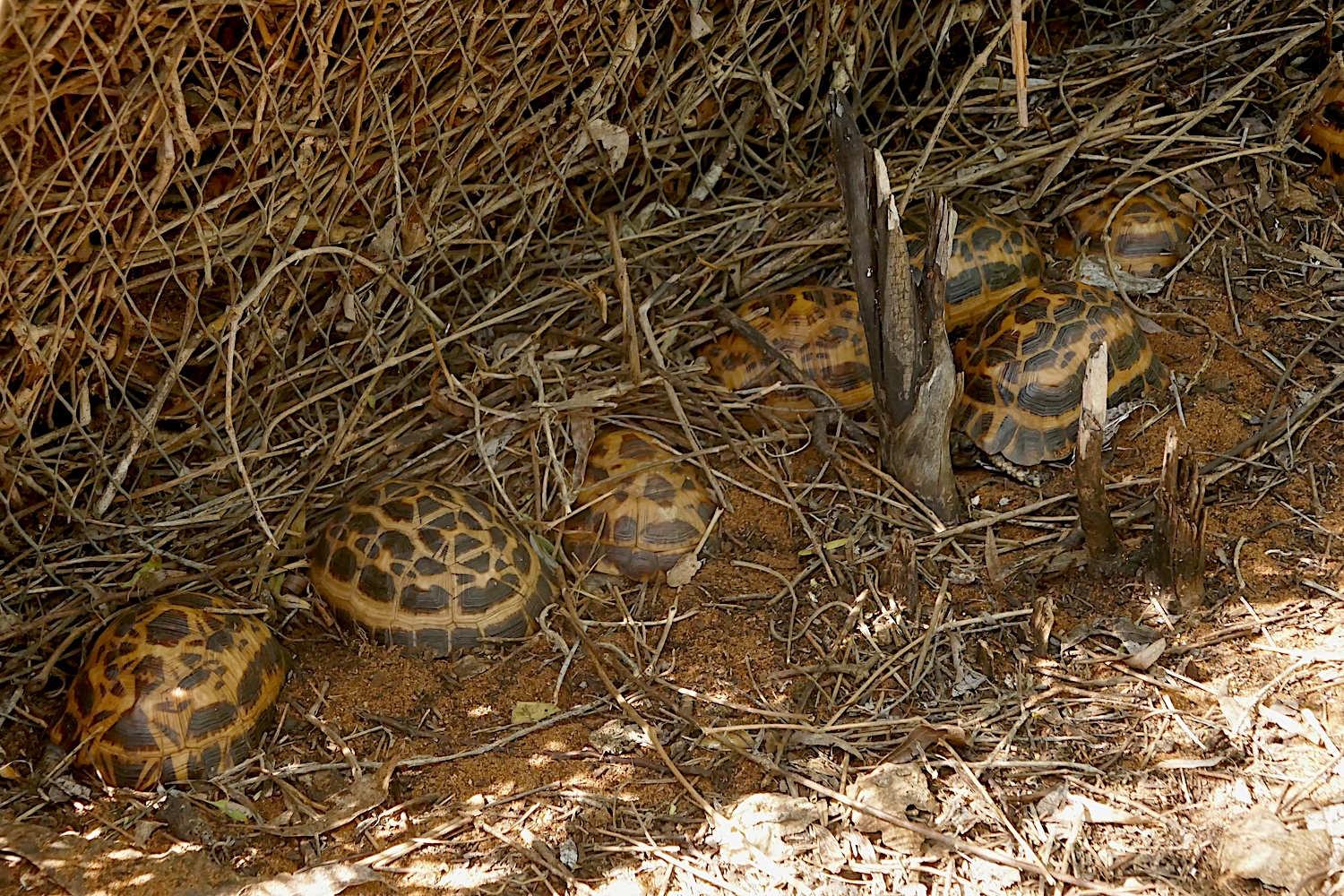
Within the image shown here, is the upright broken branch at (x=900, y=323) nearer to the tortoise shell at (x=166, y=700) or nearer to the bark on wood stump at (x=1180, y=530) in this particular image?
the bark on wood stump at (x=1180, y=530)

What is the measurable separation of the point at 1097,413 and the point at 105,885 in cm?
272

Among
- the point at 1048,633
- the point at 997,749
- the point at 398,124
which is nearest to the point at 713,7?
the point at 398,124

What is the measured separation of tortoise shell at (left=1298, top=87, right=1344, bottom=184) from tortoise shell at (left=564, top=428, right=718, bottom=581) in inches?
115

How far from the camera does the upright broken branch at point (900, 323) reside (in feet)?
12.0

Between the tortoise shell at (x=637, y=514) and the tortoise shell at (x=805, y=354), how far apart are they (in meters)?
0.48

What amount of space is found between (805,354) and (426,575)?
1547mm

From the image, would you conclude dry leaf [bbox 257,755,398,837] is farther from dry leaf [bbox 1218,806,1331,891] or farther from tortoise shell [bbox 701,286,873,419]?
dry leaf [bbox 1218,806,1331,891]

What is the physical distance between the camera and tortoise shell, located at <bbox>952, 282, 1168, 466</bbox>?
427cm

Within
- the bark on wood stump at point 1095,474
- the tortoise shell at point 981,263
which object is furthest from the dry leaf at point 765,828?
the tortoise shell at point 981,263

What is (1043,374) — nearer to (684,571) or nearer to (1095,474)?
(1095,474)

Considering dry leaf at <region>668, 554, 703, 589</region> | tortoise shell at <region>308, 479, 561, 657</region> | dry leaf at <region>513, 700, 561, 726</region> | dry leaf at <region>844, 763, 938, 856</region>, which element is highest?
tortoise shell at <region>308, 479, 561, 657</region>

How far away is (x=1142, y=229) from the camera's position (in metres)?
4.86

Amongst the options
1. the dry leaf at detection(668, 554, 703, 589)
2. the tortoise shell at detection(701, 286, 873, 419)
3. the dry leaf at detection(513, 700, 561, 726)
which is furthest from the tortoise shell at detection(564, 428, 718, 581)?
the dry leaf at detection(513, 700, 561, 726)

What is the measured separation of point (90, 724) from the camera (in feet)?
10.6
